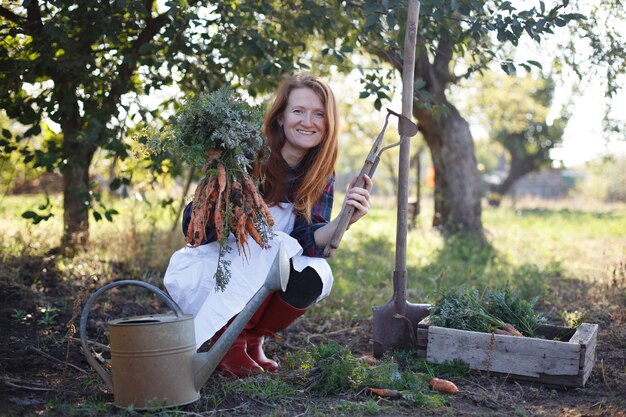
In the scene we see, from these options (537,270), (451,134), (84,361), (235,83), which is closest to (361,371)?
(84,361)

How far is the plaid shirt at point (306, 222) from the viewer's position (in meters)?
2.98

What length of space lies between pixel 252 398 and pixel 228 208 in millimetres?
748

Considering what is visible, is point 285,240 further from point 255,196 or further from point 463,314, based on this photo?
point 463,314

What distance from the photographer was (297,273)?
116 inches

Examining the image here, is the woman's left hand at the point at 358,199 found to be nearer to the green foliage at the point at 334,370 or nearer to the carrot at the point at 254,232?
the carrot at the point at 254,232

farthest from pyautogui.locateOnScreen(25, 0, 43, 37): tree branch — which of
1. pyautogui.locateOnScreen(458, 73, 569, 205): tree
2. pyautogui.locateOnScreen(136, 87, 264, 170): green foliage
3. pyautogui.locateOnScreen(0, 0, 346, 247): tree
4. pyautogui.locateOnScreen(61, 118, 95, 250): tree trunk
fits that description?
pyautogui.locateOnScreen(458, 73, 569, 205): tree

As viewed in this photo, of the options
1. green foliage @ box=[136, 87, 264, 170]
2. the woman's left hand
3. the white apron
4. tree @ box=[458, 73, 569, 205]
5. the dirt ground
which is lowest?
the dirt ground

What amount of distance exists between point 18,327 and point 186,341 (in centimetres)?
152

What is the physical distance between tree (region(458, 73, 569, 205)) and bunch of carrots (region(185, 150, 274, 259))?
6.59 meters

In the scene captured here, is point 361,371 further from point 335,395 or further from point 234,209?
point 234,209

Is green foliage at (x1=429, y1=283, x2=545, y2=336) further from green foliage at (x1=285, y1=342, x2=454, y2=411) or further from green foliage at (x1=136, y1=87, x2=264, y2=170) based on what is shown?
green foliage at (x1=136, y1=87, x2=264, y2=170)

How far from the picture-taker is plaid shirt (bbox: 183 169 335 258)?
298 centimetres

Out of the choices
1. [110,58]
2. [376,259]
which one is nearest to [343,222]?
[110,58]

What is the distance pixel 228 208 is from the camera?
2648 millimetres
